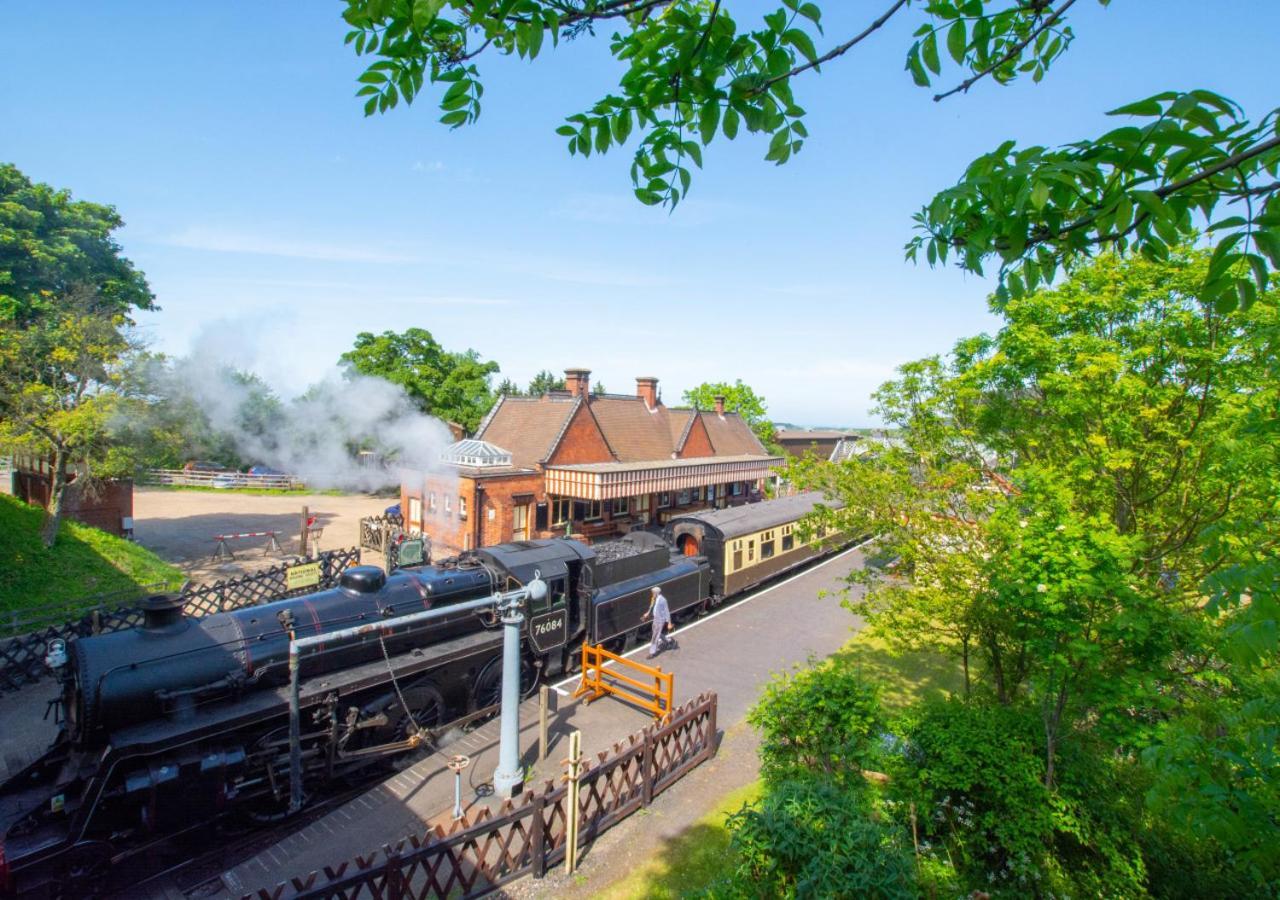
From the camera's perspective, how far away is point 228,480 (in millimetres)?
41250

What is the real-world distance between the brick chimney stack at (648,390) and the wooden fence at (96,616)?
599 inches

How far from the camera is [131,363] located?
17859 mm

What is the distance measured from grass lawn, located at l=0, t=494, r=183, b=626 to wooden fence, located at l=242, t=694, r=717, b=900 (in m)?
12.6

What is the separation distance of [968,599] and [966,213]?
24.6 ft

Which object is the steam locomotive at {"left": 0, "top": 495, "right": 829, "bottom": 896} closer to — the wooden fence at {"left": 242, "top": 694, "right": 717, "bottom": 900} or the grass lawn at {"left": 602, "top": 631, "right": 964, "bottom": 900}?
the wooden fence at {"left": 242, "top": 694, "right": 717, "bottom": 900}

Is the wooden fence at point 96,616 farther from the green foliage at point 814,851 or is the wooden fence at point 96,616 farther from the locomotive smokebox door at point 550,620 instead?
the green foliage at point 814,851

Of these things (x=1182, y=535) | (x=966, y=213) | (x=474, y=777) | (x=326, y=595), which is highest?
(x=966, y=213)

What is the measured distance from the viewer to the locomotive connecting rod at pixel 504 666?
775 centimetres

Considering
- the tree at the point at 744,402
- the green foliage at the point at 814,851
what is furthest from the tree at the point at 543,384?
the green foliage at the point at 814,851

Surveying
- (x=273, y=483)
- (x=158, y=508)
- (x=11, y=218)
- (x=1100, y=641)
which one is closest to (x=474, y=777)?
(x=1100, y=641)

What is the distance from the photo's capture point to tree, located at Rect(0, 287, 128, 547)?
16.7 meters

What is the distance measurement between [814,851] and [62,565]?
69.2 feet

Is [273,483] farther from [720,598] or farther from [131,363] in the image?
[720,598]

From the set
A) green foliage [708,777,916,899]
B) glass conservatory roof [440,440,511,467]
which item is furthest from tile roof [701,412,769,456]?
green foliage [708,777,916,899]
